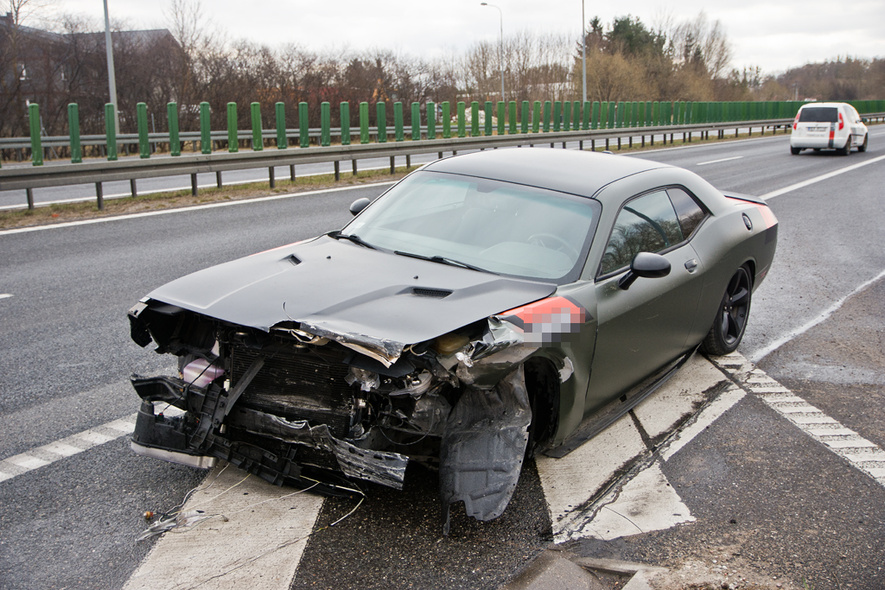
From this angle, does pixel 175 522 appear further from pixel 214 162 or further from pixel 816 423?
pixel 214 162

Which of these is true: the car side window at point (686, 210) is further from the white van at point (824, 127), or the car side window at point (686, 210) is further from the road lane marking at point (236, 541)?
the white van at point (824, 127)

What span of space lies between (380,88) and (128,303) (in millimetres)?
32977

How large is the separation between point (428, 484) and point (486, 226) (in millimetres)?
1413

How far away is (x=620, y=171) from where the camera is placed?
4629 millimetres

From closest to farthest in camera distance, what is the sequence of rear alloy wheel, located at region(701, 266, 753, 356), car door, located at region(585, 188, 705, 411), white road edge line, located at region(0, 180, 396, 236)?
car door, located at region(585, 188, 705, 411), rear alloy wheel, located at region(701, 266, 753, 356), white road edge line, located at region(0, 180, 396, 236)

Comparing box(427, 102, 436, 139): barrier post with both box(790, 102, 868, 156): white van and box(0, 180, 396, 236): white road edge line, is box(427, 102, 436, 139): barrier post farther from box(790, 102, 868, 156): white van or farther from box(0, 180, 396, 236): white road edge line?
box(790, 102, 868, 156): white van

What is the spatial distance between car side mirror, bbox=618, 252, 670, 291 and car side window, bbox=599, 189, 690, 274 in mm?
109

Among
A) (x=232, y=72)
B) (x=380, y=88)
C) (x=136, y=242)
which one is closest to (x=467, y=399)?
(x=136, y=242)

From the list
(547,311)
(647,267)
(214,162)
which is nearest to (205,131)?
(214,162)

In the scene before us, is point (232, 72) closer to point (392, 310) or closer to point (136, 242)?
point (136, 242)

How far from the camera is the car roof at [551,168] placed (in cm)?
439

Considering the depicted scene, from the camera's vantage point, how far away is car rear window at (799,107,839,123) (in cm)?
2506

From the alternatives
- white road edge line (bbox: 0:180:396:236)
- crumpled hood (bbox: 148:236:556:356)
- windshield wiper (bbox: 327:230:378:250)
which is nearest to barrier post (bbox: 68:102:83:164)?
white road edge line (bbox: 0:180:396:236)

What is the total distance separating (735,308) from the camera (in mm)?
5672
